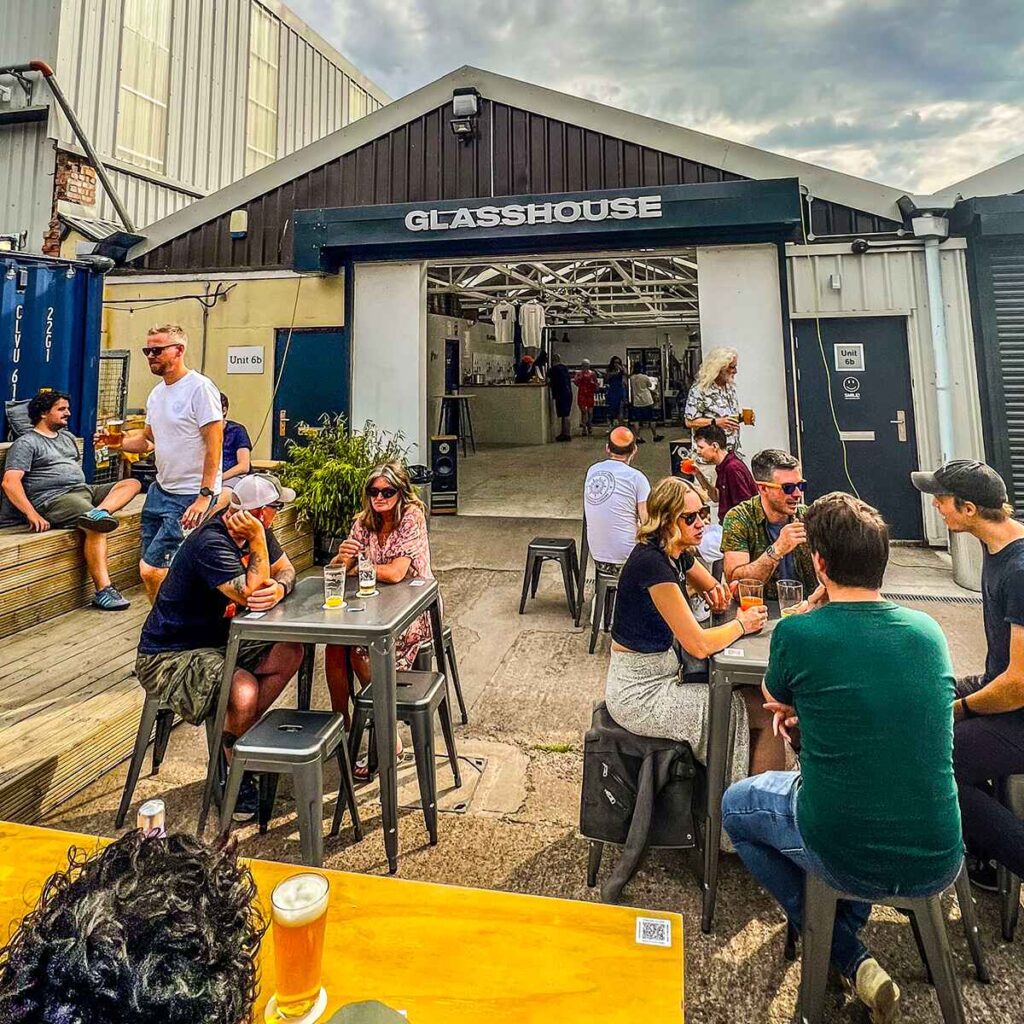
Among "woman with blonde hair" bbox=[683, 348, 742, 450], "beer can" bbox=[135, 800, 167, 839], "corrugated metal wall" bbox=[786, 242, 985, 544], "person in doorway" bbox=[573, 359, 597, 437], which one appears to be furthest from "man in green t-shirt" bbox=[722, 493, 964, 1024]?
"person in doorway" bbox=[573, 359, 597, 437]

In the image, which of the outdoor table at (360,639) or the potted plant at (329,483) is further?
the potted plant at (329,483)

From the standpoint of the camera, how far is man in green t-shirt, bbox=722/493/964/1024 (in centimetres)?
143

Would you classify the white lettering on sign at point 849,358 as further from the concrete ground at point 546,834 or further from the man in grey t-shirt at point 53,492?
the man in grey t-shirt at point 53,492

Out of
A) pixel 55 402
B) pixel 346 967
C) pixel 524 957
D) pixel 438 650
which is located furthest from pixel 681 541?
pixel 55 402

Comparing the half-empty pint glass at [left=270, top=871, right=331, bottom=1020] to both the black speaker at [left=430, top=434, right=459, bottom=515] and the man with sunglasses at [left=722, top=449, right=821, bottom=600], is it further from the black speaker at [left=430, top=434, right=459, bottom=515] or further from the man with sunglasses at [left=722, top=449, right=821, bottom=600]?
the black speaker at [left=430, top=434, right=459, bottom=515]

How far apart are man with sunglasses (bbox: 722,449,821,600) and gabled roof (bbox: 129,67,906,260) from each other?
16.4ft

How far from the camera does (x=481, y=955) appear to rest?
1031mm

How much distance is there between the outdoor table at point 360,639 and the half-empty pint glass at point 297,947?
1.30 m

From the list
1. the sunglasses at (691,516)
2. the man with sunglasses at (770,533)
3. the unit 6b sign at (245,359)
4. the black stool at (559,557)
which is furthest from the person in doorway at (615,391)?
the sunglasses at (691,516)

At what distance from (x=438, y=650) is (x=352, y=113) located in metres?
19.6

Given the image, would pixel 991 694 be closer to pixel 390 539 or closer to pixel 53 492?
pixel 390 539

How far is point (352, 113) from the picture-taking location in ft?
58.3

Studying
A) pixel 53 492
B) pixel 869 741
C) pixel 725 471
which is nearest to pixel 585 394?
pixel 725 471

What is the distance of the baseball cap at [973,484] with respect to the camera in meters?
2.04
